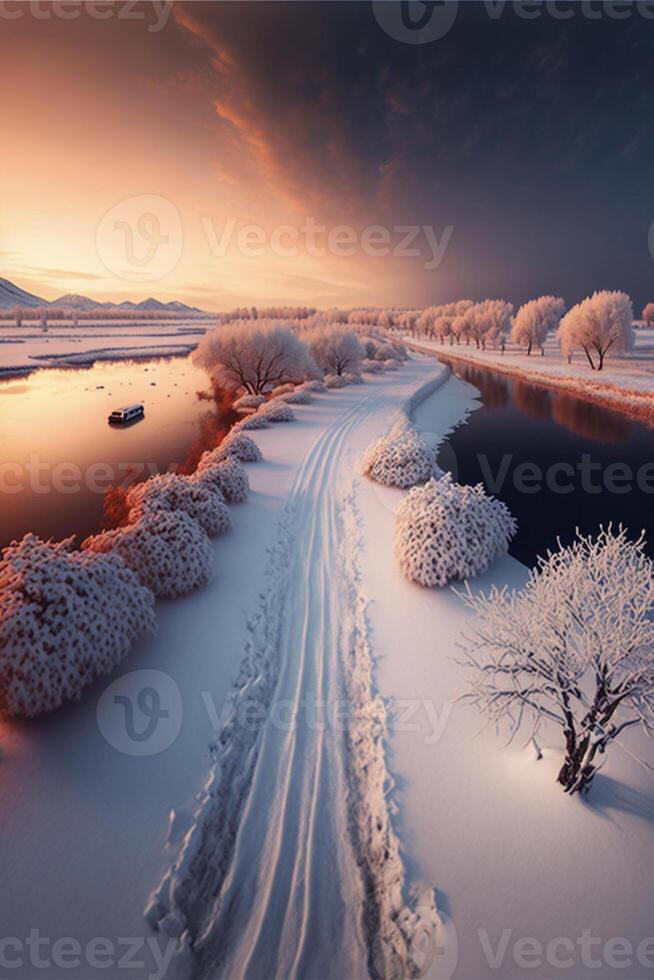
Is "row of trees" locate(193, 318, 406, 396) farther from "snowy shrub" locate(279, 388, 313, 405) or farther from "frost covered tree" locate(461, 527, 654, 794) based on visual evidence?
"frost covered tree" locate(461, 527, 654, 794)

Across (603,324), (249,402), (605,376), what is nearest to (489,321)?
(603,324)

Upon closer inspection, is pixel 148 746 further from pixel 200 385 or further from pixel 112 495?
pixel 200 385

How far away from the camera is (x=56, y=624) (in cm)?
609

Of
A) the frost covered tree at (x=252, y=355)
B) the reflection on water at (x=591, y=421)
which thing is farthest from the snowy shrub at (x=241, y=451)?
the frost covered tree at (x=252, y=355)

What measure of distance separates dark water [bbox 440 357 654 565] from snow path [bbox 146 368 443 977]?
7160mm

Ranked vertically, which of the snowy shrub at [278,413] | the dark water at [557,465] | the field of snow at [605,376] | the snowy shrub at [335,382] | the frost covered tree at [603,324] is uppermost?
the frost covered tree at [603,324]

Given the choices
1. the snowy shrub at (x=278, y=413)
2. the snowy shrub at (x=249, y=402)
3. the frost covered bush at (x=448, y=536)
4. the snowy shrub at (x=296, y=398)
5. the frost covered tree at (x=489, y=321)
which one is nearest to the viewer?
the frost covered bush at (x=448, y=536)

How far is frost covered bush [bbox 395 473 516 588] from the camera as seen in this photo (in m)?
9.46

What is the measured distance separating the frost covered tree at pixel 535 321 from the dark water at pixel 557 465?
40.6 m

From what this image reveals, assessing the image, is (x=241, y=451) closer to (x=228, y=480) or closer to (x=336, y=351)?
(x=228, y=480)

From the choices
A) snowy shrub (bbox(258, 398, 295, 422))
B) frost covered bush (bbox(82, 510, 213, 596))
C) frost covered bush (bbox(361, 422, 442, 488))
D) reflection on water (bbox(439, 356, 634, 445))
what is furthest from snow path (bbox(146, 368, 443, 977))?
reflection on water (bbox(439, 356, 634, 445))

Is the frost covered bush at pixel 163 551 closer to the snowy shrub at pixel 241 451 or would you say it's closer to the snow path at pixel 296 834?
the snow path at pixel 296 834

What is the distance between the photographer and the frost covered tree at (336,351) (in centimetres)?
4556

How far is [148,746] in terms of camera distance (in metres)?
5.87
